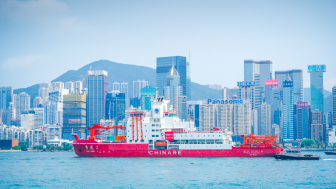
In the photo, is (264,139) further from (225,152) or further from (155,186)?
(155,186)

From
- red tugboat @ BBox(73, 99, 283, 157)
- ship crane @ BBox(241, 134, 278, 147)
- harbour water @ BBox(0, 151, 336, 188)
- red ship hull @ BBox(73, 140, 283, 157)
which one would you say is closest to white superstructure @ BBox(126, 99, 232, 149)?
red tugboat @ BBox(73, 99, 283, 157)

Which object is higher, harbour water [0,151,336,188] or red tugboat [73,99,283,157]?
red tugboat [73,99,283,157]

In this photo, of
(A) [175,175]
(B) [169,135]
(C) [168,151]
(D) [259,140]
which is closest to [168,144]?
(C) [168,151]

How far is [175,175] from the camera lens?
5469 cm

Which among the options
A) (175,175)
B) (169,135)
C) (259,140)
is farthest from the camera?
(259,140)

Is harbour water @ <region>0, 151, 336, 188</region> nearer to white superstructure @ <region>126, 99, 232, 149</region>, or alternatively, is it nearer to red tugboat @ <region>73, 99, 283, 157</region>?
red tugboat @ <region>73, 99, 283, 157</region>

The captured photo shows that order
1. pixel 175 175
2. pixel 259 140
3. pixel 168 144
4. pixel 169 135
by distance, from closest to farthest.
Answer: pixel 175 175
pixel 169 135
pixel 168 144
pixel 259 140

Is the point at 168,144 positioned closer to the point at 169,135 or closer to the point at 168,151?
the point at 168,151

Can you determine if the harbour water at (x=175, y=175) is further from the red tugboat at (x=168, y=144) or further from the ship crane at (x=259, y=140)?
the ship crane at (x=259, y=140)

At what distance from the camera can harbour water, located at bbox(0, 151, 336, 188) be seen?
49219 millimetres

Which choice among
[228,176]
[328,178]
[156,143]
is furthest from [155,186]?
[156,143]

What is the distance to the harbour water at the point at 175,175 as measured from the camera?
49219 mm

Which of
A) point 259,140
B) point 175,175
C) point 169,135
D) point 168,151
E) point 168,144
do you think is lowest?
point 175,175

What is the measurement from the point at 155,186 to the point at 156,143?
29.3 meters
